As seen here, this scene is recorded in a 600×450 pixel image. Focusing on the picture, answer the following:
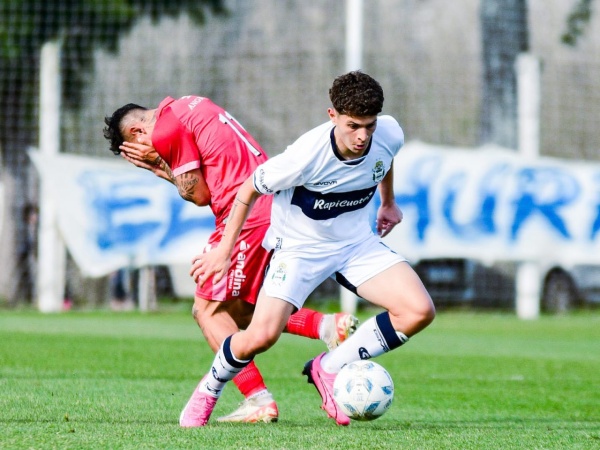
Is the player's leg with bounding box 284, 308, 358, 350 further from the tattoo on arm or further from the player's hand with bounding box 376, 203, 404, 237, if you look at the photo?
the tattoo on arm

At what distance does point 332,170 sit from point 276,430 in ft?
4.13

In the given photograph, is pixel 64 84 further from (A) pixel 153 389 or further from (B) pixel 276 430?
(B) pixel 276 430

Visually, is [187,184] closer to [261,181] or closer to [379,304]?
[261,181]

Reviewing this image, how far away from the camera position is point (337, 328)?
19.9 ft

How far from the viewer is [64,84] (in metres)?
19.5

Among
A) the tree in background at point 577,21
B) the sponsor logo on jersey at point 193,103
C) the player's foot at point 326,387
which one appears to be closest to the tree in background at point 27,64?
the tree in background at point 577,21

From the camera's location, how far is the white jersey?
212 inches

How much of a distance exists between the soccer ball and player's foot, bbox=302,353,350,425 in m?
0.11

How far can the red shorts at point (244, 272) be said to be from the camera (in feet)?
19.7

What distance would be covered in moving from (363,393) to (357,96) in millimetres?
1384

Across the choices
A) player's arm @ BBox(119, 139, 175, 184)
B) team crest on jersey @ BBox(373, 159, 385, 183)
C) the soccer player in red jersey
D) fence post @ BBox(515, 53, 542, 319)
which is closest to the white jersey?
team crest on jersey @ BBox(373, 159, 385, 183)

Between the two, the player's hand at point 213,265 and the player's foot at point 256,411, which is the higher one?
the player's hand at point 213,265

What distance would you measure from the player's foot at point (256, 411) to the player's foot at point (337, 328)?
48cm

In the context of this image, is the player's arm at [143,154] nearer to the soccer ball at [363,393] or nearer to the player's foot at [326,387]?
the player's foot at [326,387]
